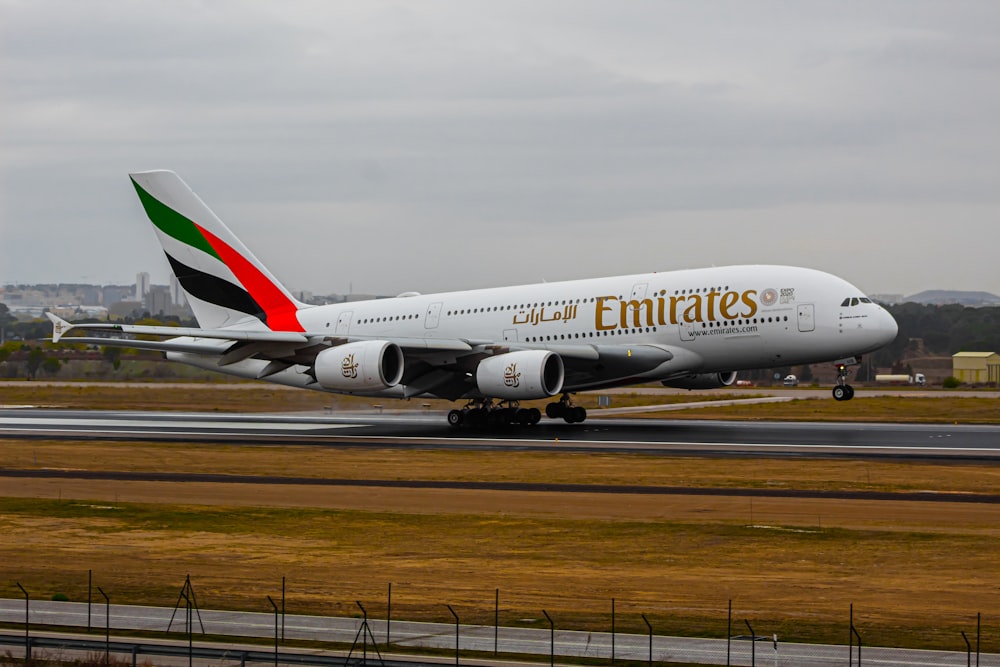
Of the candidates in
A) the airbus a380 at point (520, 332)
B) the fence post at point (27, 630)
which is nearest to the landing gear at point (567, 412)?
the airbus a380 at point (520, 332)

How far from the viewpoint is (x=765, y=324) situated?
160 feet

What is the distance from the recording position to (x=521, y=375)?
49250 mm

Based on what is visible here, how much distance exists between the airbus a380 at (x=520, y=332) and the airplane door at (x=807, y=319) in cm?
5

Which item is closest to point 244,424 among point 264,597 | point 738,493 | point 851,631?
point 738,493

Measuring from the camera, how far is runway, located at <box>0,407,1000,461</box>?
142 ft

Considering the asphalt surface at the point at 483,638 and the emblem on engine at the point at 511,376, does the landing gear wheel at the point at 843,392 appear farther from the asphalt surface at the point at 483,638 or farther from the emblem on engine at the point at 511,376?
the asphalt surface at the point at 483,638

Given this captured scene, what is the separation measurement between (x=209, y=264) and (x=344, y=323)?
6.50 metres

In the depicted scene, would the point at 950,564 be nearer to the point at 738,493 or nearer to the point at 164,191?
the point at 738,493

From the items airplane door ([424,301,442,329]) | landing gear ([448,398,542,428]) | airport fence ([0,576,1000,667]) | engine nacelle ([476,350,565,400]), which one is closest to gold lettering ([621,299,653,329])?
engine nacelle ([476,350,565,400])

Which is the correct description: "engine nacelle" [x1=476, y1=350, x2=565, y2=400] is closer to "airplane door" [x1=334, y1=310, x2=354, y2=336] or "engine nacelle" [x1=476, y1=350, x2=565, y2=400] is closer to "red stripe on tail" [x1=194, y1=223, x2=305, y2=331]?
"airplane door" [x1=334, y1=310, x2=354, y2=336]

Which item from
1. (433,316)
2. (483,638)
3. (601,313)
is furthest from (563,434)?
(483,638)

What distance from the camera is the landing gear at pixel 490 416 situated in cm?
5362

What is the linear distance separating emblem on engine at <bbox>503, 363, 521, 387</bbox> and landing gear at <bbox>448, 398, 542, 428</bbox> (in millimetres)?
3843

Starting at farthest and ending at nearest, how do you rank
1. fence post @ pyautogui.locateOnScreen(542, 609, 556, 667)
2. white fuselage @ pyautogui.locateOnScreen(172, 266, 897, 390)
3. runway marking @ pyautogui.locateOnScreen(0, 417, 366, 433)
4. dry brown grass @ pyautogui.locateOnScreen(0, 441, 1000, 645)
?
runway marking @ pyautogui.locateOnScreen(0, 417, 366, 433)
white fuselage @ pyautogui.locateOnScreen(172, 266, 897, 390)
dry brown grass @ pyautogui.locateOnScreen(0, 441, 1000, 645)
fence post @ pyautogui.locateOnScreen(542, 609, 556, 667)
